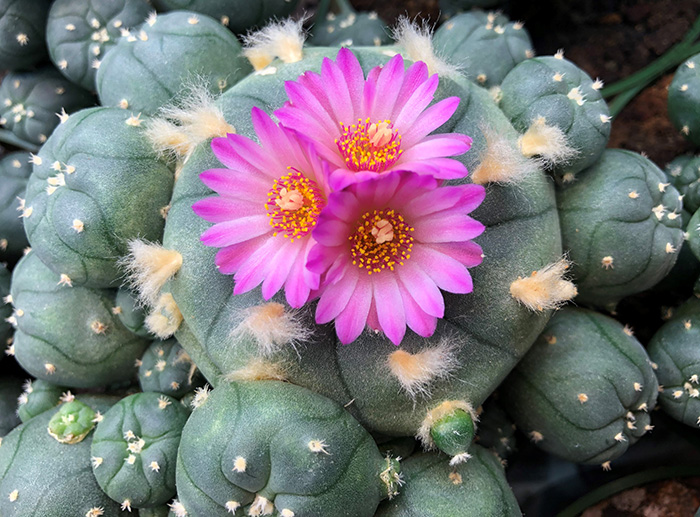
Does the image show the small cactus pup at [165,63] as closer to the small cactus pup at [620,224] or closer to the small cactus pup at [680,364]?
the small cactus pup at [620,224]

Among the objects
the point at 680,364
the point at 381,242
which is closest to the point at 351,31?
the point at 381,242

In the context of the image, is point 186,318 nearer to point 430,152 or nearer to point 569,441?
point 430,152

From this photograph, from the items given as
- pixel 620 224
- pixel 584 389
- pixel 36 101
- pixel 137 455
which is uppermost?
pixel 620 224

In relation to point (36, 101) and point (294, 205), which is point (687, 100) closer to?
point (294, 205)

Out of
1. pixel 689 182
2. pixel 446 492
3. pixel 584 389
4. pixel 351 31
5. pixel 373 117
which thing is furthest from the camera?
pixel 351 31

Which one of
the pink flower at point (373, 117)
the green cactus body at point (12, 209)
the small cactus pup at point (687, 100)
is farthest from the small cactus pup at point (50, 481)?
the small cactus pup at point (687, 100)

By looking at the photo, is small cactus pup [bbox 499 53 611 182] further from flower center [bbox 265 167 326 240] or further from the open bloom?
flower center [bbox 265 167 326 240]
